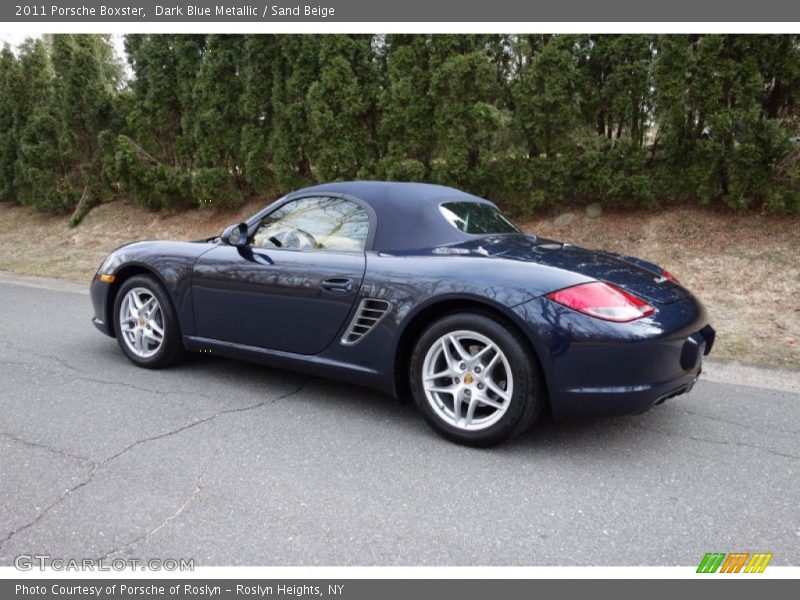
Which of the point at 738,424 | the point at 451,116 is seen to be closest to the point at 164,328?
the point at 738,424

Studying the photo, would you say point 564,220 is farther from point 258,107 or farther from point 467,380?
point 258,107

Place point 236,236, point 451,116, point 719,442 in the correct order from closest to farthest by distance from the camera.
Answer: point 719,442 → point 236,236 → point 451,116

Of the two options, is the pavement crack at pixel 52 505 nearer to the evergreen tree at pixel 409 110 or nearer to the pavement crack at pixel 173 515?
the pavement crack at pixel 173 515

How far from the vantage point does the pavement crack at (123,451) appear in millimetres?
2271

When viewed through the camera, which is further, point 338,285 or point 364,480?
point 338,285

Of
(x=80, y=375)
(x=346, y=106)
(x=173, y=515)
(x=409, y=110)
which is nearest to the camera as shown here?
(x=173, y=515)

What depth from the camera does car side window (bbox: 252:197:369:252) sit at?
3490mm

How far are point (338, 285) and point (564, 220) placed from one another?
5.64 meters

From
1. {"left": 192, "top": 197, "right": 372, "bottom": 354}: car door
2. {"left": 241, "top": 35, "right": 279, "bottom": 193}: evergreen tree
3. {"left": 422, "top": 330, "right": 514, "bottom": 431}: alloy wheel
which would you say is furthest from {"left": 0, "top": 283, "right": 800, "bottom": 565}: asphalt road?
{"left": 241, "top": 35, "right": 279, "bottom": 193}: evergreen tree

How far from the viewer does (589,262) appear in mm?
3113

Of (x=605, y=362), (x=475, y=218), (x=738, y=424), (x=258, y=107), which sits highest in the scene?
(x=258, y=107)

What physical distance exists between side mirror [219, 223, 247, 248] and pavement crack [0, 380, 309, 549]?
A: 1.02m

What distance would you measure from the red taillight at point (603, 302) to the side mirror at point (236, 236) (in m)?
2.08

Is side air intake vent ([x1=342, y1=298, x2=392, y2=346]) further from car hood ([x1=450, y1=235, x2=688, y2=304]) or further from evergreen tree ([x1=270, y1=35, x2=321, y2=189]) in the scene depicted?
evergreen tree ([x1=270, y1=35, x2=321, y2=189])
